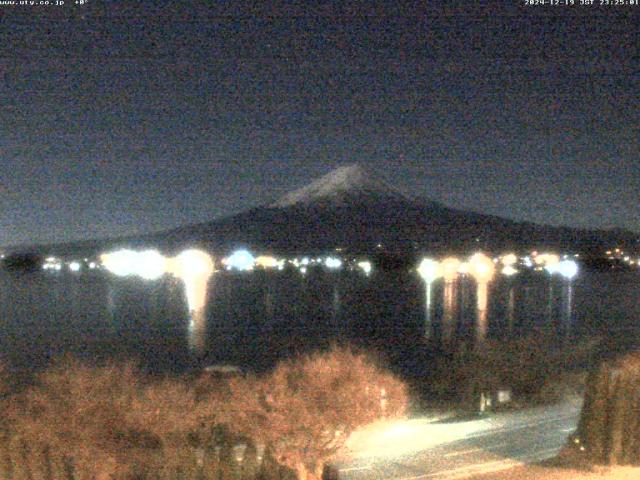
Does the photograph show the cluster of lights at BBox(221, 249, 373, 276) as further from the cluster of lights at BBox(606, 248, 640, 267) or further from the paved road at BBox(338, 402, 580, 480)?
the paved road at BBox(338, 402, 580, 480)

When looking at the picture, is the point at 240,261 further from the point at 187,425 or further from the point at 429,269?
the point at 187,425

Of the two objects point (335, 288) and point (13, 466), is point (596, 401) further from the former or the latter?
point (335, 288)

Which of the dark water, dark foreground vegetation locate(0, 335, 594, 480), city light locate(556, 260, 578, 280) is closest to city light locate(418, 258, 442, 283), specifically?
the dark water

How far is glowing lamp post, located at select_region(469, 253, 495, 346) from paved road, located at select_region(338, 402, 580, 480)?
21906 millimetres

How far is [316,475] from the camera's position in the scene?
7566 millimetres

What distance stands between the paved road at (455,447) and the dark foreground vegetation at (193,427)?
66cm

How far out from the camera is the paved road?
328 inches

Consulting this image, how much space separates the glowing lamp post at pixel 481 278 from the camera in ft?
121

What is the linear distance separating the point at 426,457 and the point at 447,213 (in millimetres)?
88648

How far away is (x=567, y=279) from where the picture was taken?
68.4 metres

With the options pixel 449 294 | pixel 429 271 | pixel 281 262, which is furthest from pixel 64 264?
pixel 449 294

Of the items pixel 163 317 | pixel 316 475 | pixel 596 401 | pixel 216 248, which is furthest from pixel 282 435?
pixel 216 248

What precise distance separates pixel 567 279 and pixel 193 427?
2505 inches

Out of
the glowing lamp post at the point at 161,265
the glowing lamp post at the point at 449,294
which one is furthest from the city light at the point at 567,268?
the glowing lamp post at the point at 161,265
